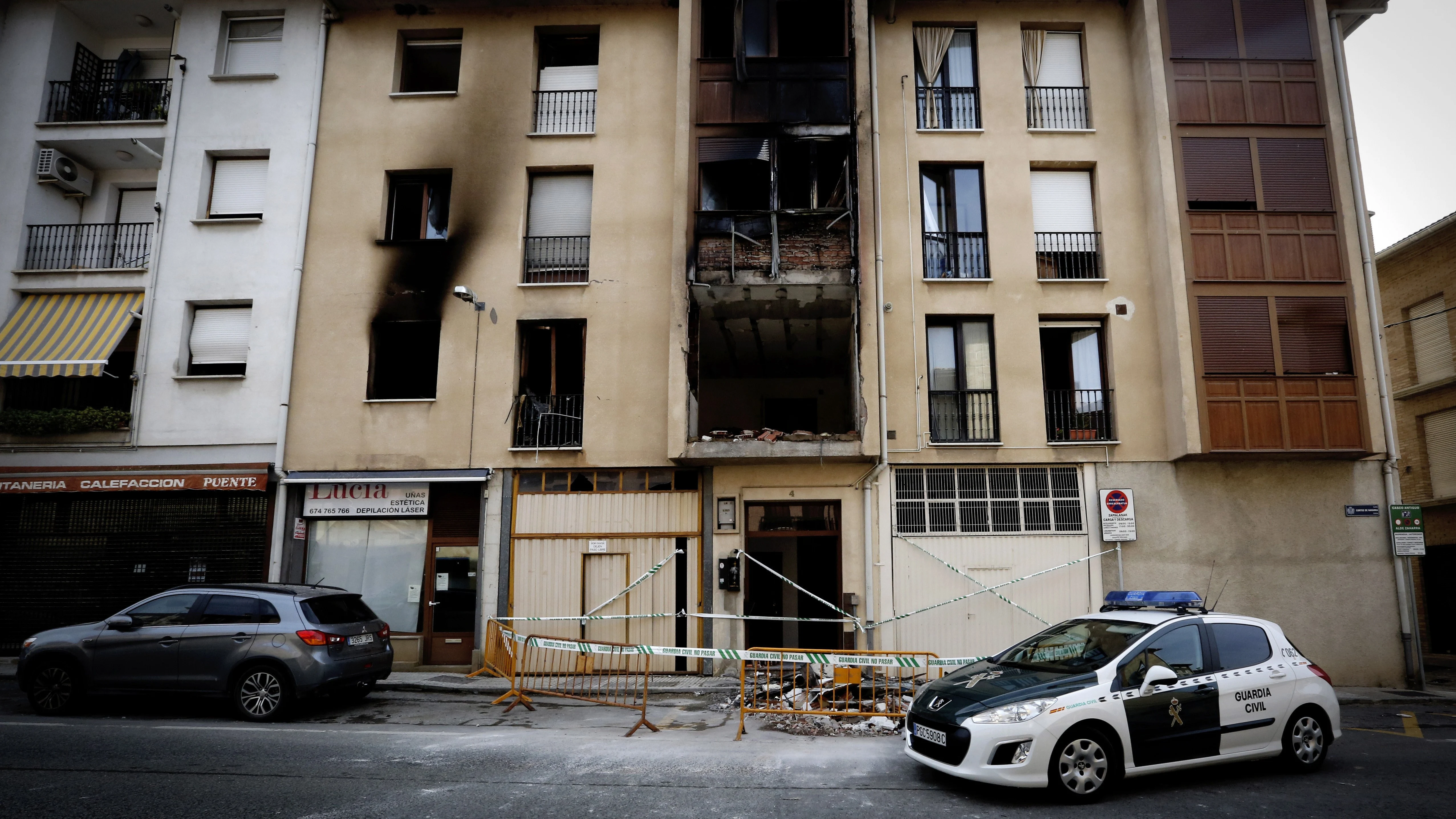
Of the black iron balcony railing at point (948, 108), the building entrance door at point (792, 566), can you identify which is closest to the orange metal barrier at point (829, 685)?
the building entrance door at point (792, 566)

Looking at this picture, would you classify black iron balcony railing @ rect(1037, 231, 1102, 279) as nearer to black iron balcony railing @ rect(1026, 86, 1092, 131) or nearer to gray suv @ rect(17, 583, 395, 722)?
black iron balcony railing @ rect(1026, 86, 1092, 131)

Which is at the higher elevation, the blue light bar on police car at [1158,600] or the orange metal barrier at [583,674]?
the blue light bar on police car at [1158,600]

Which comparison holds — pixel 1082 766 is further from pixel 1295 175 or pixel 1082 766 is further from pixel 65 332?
pixel 65 332

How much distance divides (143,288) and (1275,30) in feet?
72.7

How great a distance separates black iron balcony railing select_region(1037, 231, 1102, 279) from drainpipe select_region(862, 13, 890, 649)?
303 centimetres

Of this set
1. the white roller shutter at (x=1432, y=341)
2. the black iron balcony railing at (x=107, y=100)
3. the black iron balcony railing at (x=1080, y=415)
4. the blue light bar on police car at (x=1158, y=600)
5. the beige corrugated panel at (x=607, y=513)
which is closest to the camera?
the blue light bar on police car at (x=1158, y=600)

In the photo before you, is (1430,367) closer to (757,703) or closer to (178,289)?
(757,703)

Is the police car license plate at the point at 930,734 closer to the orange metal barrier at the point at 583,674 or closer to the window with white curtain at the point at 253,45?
the orange metal barrier at the point at 583,674

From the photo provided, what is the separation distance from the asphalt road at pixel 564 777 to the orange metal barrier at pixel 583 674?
3.26 feet

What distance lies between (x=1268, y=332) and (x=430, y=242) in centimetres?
1528

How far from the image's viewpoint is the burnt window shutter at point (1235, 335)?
14.3 m

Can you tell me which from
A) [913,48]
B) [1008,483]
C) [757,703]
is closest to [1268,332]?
[1008,483]

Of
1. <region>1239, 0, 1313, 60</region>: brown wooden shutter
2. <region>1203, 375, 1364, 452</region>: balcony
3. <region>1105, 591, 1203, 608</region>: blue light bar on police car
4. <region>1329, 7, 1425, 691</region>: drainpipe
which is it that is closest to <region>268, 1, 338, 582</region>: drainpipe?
<region>1105, 591, 1203, 608</region>: blue light bar on police car

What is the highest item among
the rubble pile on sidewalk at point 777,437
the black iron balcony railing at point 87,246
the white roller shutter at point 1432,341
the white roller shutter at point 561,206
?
the white roller shutter at point 561,206
